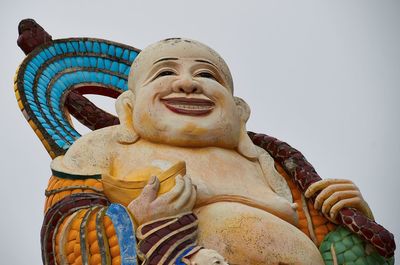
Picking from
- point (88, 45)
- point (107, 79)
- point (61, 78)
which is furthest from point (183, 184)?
point (88, 45)

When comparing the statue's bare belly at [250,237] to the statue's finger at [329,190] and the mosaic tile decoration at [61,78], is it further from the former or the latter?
the mosaic tile decoration at [61,78]

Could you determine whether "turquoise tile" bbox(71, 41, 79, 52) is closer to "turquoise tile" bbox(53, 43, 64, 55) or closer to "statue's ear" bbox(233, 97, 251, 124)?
"turquoise tile" bbox(53, 43, 64, 55)

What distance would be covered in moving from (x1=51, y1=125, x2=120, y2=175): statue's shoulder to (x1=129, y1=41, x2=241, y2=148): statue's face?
0.91 ft

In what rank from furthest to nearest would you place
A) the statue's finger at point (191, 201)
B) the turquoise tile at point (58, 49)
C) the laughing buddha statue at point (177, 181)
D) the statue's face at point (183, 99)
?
the turquoise tile at point (58, 49)
the statue's face at point (183, 99)
the statue's finger at point (191, 201)
the laughing buddha statue at point (177, 181)

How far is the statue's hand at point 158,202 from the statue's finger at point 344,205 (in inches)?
47.0

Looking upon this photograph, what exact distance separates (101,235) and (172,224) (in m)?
0.49

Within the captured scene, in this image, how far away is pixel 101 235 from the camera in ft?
23.0

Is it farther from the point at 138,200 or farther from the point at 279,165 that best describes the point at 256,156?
the point at 138,200

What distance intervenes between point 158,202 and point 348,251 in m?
1.52

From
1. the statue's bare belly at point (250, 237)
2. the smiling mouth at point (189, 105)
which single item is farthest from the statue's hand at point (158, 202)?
the smiling mouth at point (189, 105)

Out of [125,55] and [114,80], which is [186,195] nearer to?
[114,80]

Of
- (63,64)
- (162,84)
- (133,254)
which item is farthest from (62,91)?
(133,254)

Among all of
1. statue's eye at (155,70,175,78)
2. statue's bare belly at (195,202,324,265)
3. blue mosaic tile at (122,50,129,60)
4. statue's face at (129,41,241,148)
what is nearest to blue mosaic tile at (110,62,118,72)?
blue mosaic tile at (122,50,129,60)

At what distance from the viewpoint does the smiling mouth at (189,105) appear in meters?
8.02
